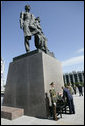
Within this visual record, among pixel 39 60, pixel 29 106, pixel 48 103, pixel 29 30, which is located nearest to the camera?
pixel 48 103

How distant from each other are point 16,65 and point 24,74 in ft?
3.37

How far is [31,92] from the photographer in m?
5.80

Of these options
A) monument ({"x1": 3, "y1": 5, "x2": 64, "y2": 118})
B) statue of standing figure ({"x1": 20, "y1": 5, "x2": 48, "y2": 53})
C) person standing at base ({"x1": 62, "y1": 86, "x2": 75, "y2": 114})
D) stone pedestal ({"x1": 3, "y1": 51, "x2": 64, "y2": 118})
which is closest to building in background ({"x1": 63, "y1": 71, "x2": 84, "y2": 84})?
statue of standing figure ({"x1": 20, "y1": 5, "x2": 48, "y2": 53})

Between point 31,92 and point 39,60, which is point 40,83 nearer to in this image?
point 31,92

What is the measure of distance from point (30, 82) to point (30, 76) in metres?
0.33

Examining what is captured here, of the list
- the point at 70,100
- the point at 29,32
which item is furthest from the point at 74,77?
the point at 70,100

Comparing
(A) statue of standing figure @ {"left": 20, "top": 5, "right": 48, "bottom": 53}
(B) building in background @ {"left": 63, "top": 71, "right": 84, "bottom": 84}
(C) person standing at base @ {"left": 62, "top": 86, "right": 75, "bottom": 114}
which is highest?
(A) statue of standing figure @ {"left": 20, "top": 5, "right": 48, "bottom": 53}

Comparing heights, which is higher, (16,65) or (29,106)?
(16,65)

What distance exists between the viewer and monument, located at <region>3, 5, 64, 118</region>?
18.0 ft

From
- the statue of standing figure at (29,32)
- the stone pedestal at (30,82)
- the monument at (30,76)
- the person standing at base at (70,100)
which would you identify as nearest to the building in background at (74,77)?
the statue of standing figure at (29,32)

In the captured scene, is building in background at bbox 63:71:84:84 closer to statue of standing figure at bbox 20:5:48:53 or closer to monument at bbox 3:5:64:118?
statue of standing figure at bbox 20:5:48:53

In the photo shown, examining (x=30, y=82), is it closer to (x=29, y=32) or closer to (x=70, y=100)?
(x=70, y=100)

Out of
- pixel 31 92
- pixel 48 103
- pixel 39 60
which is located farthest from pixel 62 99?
pixel 39 60

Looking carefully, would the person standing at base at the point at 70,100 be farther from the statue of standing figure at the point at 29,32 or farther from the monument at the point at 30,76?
the statue of standing figure at the point at 29,32
